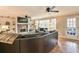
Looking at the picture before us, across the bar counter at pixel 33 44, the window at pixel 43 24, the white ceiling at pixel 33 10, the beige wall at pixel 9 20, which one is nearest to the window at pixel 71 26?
the white ceiling at pixel 33 10

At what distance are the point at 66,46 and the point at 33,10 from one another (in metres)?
0.98

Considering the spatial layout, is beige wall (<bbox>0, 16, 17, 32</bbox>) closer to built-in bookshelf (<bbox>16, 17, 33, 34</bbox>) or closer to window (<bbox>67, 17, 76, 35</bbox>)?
built-in bookshelf (<bbox>16, 17, 33, 34</bbox>)

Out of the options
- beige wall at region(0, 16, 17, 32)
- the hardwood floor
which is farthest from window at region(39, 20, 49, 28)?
beige wall at region(0, 16, 17, 32)

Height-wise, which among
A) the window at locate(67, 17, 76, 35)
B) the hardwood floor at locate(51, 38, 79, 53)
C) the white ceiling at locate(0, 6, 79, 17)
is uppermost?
the white ceiling at locate(0, 6, 79, 17)

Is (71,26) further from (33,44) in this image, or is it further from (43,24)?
(33,44)

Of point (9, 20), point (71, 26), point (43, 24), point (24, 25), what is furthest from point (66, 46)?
point (9, 20)

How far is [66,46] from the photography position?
2.45 m

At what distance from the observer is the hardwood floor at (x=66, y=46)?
7.95ft

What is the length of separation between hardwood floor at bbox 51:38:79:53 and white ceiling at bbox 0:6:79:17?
21.7 inches

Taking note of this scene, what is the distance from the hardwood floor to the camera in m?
2.42

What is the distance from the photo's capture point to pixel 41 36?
2443 mm
